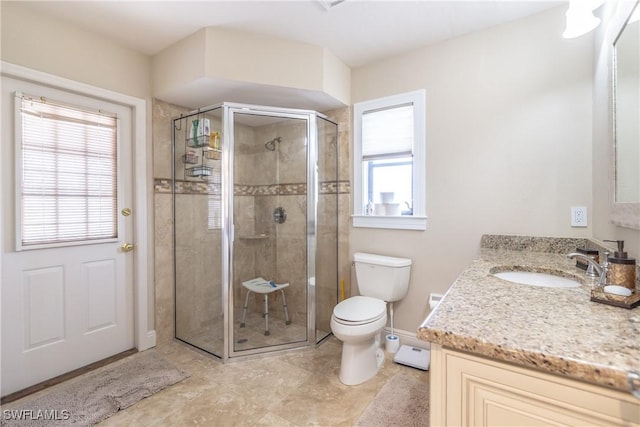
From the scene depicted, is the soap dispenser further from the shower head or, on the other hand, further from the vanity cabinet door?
the shower head

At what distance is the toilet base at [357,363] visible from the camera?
6.23 feet

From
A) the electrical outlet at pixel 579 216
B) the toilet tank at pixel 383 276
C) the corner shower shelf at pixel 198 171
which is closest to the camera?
the electrical outlet at pixel 579 216

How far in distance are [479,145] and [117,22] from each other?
2.60 m

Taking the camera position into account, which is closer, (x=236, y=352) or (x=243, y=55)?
(x=243, y=55)

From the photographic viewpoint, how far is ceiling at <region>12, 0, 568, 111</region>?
1.78 m

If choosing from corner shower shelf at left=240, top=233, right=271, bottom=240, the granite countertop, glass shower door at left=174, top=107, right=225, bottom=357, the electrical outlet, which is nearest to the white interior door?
glass shower door at left=174, top=107, right=225, bottom=357

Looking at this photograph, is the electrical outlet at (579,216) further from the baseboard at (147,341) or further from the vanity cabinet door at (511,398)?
the baseboard at (147,341)

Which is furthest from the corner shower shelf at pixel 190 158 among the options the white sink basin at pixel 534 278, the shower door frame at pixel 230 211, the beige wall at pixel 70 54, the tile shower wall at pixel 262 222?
the white sink basin at pixel 534 278

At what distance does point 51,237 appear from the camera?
1925 mm

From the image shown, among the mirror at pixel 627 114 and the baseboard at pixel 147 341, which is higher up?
the mirror at pixel 627 114

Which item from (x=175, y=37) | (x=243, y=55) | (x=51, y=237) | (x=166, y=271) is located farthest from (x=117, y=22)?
(x=166, y=271)

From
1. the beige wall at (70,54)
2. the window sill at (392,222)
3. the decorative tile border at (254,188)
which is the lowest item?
the window sill at (392,222)

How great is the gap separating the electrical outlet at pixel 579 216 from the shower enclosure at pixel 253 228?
166cm

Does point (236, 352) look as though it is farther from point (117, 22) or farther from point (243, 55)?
point (117, 22)
